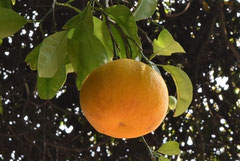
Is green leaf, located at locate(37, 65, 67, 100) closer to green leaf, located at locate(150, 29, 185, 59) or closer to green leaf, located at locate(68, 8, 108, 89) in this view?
green leaf, located at locate(68, 8, 108, 89)

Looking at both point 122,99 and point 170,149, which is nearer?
point 122,99

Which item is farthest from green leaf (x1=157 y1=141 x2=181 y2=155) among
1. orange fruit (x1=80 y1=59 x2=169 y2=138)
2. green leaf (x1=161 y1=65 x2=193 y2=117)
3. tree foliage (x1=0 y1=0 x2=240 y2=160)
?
tree foliage (x1=0 y1=0 x2=240 y2=160)

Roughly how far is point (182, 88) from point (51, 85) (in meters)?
0.20

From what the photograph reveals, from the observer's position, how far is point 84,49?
1.95 feet

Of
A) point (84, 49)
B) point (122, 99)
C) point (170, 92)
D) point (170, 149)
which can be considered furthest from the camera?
point (170, 92)

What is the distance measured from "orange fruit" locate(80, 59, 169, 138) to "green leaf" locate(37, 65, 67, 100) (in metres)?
0.10

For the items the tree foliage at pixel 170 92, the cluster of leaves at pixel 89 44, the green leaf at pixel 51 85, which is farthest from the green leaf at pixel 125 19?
the tree foliage at pixel 170 92

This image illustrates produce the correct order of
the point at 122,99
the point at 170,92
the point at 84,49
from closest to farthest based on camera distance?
the point at 122,99, the point at 84,49, the point at 170,92

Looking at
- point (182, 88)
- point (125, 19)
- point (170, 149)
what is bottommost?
point (170, 149)

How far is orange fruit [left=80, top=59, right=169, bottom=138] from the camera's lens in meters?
0.49

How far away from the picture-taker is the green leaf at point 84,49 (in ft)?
1.94

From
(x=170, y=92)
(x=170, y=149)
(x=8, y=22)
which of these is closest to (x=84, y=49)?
(x=8, y=22)

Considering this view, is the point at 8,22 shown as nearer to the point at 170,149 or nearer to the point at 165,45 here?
the point at 165,45

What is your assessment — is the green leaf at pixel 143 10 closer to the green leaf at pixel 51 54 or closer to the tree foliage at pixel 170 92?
the green leaf at pixel 51 54
